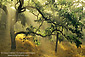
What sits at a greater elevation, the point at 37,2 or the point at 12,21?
the point at 37,2

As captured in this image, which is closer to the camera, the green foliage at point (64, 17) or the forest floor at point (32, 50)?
the green foliage at point (64, 17)

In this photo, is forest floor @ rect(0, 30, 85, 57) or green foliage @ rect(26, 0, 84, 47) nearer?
green foliage @ rect(26, 0, 84, 47)

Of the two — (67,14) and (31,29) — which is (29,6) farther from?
(67,14)

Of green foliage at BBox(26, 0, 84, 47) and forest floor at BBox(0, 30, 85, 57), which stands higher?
green foliage at BBox(26, 0, 84, 47)

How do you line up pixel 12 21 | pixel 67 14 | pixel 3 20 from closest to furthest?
pixel 67 14, pixel 12 21, pixel 3 20

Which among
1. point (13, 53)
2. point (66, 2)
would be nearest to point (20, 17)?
point (13, 53)

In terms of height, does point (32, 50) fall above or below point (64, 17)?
below

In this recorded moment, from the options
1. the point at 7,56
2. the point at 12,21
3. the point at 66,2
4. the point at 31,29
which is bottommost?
the point at 7,56

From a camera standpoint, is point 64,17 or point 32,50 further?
point 32,50

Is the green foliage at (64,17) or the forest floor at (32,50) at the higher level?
the green foliage at (64,17)

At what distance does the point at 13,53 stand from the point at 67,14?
833cm

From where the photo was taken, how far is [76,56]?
42.0 ft

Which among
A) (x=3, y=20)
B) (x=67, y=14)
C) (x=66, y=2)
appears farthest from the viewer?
(x=3, y=20)

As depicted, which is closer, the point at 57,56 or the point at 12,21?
the point at 12,21
